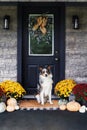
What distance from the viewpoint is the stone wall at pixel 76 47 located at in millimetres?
7047

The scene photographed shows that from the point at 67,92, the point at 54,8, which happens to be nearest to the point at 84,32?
the point at 54,8

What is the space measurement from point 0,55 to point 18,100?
3.80ft

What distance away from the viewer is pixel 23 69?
725cm

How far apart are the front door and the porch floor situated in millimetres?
1566

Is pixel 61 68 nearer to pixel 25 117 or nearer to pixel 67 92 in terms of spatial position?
pixel 67 92

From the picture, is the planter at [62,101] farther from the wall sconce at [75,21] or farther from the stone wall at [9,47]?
the wall sconce at [75,21]

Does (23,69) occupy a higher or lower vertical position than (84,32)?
lower

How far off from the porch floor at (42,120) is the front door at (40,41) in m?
1.57

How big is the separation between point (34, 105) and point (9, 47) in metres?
1.54

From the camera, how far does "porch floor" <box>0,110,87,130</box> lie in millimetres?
5000

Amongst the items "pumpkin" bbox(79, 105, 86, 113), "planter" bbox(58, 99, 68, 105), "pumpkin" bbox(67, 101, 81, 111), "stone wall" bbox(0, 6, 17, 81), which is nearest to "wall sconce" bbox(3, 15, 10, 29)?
"stone wall" bbox(0, 6, 17, 81)

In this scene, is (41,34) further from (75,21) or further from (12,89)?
(12,89)

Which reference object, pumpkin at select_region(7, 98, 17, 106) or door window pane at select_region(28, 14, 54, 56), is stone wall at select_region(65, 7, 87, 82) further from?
pumpkin at select_region(7, 98, 17, 106)

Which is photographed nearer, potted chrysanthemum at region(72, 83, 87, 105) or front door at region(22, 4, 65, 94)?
potted chrysanthemum at region(72, 83, 87, 105)
